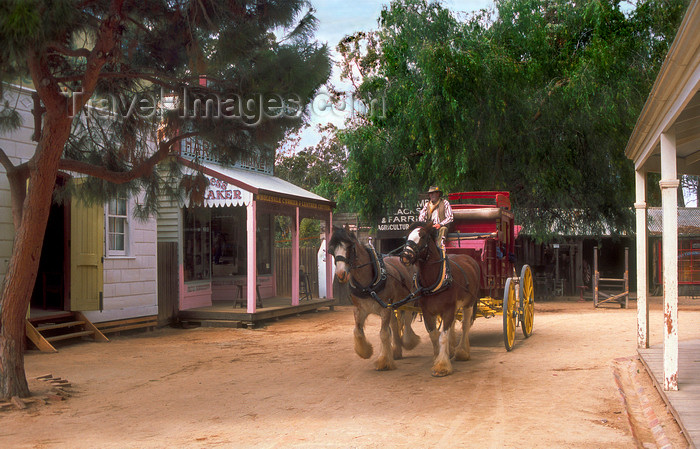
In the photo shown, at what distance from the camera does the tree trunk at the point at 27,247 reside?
725 centimetres

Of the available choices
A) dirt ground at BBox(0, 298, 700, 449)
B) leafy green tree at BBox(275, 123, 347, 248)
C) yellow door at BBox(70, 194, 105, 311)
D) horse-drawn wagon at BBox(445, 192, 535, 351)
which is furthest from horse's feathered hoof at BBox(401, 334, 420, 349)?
leafy green tree at BBox(275, 123, 347, 248)

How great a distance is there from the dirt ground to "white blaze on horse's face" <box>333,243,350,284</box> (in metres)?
1.39

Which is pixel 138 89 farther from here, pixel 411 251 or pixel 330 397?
pixel 330 397

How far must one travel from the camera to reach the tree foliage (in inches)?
691

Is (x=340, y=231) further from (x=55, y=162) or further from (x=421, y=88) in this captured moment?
(x=421, y=88)

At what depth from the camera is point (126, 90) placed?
9453mm

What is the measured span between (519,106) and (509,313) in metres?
9.74

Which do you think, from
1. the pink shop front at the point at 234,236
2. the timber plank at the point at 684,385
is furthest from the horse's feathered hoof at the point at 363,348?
the pink shop front at the point at 234,236

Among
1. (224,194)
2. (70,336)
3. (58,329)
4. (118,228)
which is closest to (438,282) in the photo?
(70,336)

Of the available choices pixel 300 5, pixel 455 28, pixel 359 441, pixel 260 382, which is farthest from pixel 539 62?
pixel 359 441

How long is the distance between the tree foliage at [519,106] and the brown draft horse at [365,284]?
924 cm

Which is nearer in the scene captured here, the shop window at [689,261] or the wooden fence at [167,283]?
the wooden fence at [167,283]

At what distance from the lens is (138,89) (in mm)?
9602

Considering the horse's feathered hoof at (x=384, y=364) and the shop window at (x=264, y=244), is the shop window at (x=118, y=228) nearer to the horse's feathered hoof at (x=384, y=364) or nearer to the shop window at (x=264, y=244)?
the shop window at (x=264, y=244)
